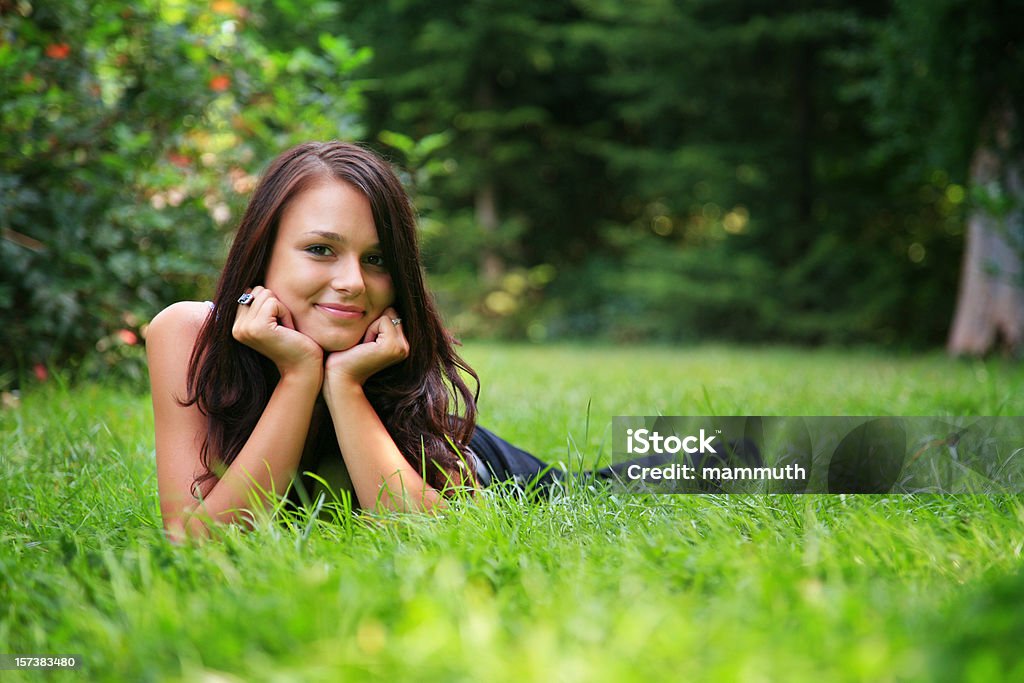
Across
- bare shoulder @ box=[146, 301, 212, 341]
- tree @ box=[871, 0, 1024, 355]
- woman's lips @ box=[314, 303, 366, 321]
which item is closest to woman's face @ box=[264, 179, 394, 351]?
woman's lips @ box=[314, 303, 366, 321]

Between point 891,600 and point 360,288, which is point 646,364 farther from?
point 891,600

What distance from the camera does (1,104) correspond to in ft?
12.5

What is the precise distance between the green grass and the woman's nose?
53 cm

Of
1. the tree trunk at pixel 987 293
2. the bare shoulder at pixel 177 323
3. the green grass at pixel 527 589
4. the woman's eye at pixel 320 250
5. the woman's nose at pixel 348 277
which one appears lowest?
the tree trunk at pixel 987 293

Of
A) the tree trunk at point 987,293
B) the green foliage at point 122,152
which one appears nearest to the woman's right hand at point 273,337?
the green foliage at point 122,152

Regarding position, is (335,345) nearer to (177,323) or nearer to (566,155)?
(177,323)

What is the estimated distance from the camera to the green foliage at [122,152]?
4031 mm

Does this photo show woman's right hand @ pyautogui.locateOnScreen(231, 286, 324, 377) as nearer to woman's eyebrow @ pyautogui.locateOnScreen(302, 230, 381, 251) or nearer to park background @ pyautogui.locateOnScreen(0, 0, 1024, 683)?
woman's eyebrow @ pyautogui.locateOnScreen(302, 230, 381, 251)

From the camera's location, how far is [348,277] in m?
2.04

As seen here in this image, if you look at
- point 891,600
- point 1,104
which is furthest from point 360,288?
point 1,104

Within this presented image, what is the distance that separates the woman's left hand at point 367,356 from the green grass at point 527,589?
342mm

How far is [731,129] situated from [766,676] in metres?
12.8

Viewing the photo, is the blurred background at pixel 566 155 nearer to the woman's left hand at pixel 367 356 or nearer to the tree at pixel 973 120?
the tree at pixel 973 120

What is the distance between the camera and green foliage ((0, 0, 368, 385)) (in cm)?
403
